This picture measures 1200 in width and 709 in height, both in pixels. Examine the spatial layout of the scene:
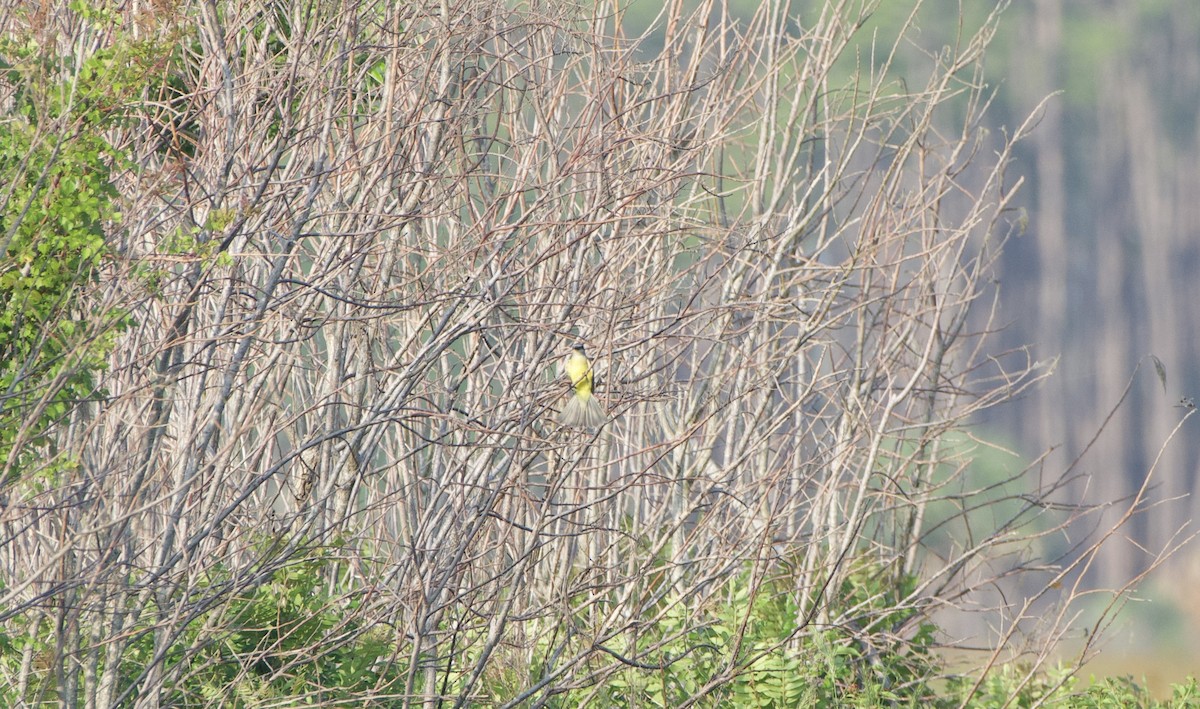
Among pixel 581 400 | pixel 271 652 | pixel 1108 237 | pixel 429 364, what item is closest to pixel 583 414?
pixel 581 400

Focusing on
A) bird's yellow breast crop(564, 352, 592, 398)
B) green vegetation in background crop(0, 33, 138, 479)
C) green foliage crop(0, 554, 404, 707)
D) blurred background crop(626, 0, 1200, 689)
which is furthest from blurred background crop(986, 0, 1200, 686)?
green vegetation in background crop(0, 33, 138, 479)

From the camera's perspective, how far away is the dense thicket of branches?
173 inches

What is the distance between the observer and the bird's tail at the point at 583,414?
172 inches

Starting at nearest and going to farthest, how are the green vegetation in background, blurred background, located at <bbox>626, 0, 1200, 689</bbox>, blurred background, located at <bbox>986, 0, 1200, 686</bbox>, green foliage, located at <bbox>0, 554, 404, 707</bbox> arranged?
the green vegetation in background
green foliage, located at <bbox>0, 554, 404, 707</bbox>
blurred background, located at <bbox>626, 0, 1200, 689</bbox>
blurred background, located at <bbox>986, 0, 1200, 686</bbox>

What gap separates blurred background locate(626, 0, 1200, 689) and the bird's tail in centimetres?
1827

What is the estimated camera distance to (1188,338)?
2420cm

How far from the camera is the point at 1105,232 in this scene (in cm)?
2488

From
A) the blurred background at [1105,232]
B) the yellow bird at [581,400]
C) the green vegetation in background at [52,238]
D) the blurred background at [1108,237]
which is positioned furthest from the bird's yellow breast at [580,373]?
the blurred background at [1108,237]

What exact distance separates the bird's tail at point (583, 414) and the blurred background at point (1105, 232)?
18267mm

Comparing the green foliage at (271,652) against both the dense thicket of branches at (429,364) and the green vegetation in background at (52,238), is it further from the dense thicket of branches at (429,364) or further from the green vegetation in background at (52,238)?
the green vegetation in background at (52,238)

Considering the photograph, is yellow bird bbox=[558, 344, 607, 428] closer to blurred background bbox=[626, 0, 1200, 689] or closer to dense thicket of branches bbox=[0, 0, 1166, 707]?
dense thicket of branches bbox=[0, 0, 1166, 707]

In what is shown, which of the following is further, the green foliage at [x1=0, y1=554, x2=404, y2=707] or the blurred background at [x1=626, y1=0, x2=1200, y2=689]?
the blurred background at [x1=626, y1=0, x2=1200, y2=689]

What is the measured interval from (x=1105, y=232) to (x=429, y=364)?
74.6 feet

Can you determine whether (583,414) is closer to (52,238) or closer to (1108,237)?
(52,238)
